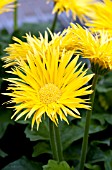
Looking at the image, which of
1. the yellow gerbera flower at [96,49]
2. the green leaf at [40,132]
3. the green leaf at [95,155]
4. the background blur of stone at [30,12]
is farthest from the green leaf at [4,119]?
the background blur of stone at [30,12]

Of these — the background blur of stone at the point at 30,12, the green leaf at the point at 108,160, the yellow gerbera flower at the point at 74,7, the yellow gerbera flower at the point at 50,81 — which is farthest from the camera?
the background blur of stone at the point at 30,12

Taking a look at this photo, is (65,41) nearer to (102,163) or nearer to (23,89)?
(23,89)

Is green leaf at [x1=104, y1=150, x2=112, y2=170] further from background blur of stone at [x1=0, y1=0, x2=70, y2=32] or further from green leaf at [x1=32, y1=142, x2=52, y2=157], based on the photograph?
background blur of stone at [x1=0, y1=0, x2=70, y2=32]

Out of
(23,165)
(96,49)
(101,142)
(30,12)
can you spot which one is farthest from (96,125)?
(30,12)

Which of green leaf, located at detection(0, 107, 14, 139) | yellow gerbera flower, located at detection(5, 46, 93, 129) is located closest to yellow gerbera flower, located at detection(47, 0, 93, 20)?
green leaf, located at detection(0, 107, 14, 139)

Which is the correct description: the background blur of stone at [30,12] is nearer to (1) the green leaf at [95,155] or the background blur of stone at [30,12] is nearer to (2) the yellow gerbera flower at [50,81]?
(1) the green leaf at [95,155]

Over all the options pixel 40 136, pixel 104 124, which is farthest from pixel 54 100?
pixel 104 124
